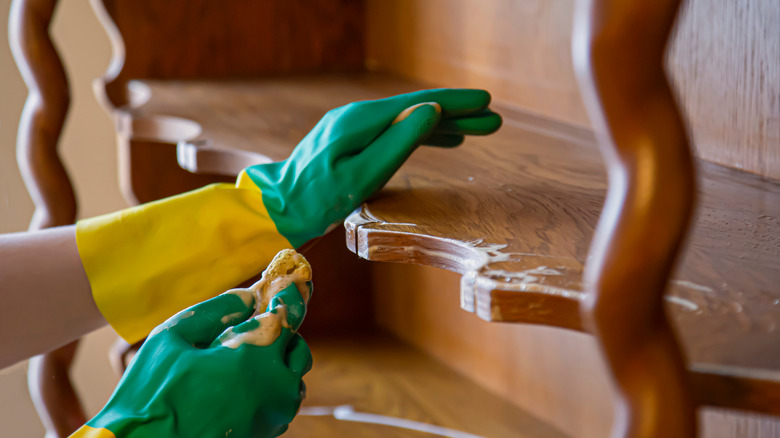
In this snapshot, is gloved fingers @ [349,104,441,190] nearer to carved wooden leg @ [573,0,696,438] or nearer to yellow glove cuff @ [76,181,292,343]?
yellow glove cuff @ [76,181,292,343]

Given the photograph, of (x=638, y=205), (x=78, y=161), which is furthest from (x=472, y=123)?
(x=78, y=161)

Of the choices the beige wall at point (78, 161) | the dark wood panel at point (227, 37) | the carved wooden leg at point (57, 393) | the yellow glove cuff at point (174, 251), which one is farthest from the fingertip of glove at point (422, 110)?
the beige wall at point (78, 161)

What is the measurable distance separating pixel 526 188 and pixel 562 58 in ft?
1.07

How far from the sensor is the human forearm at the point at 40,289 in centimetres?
63

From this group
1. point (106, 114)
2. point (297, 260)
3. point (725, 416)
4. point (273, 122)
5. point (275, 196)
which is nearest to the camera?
point (297, 260)

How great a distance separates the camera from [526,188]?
23.4 inches

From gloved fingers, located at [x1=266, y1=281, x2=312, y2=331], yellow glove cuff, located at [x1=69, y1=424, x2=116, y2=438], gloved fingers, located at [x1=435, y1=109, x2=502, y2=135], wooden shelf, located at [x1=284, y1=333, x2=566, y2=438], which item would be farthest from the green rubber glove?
wooden shelf, located at [x1=284, y1=333, x2=566, y2=438]

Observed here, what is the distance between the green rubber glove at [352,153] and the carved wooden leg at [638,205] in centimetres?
30

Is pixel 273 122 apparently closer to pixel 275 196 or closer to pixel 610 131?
pixel 275 196

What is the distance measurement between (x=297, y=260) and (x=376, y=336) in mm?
741

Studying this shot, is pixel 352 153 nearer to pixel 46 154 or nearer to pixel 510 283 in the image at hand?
pixel 510 283

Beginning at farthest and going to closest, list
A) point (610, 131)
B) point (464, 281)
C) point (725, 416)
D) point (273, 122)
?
point (273, 122) → point (725, 416) → point (464, 281) → point (610, 131)

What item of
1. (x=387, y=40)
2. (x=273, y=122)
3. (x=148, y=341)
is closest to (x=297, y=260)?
(x=148, y=341)

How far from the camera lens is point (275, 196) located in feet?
1.99
